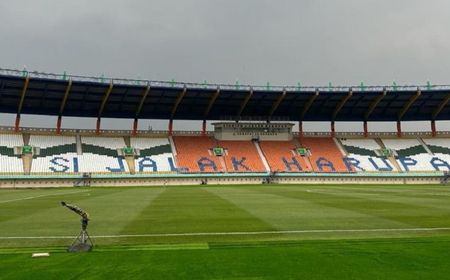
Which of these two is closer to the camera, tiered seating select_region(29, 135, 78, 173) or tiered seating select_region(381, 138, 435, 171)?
tiered seating select_region(29, 135, 78, 173)

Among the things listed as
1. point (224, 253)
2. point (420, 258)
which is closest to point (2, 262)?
point (224, 253)

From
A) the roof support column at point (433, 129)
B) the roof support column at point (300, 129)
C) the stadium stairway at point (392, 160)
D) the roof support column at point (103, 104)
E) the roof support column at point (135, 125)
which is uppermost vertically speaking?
the roof support column at point (103, 104)

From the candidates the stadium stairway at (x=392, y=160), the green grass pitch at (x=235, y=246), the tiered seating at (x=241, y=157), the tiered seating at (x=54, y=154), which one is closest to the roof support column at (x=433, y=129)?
the stadium stairway at (x=392, y=160)

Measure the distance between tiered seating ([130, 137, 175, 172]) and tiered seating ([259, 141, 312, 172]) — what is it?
51.6 feet

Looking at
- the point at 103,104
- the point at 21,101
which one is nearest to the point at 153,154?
the point at 103,104

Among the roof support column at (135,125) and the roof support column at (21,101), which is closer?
the roof support column at (21,101)

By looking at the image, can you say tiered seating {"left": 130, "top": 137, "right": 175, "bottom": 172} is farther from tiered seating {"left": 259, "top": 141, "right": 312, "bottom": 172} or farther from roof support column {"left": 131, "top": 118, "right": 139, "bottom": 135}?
tiered seating {"left": 259, "top": 141, "right": 312, "bottom": 172}

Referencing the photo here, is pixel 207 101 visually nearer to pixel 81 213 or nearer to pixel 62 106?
pixel 62 106

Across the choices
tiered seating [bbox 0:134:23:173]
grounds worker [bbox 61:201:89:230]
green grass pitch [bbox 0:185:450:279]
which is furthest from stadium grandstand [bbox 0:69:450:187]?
grounds worker [bbox 61:201:89:230]

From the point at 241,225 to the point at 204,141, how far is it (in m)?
53.7

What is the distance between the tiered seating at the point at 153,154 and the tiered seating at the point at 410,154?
3639 cm

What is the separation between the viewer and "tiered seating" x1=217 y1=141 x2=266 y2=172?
61031 mm

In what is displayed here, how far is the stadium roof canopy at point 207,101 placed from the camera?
54844 mm

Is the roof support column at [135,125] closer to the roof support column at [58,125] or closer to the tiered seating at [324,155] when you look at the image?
the roof support column at [58,125]
